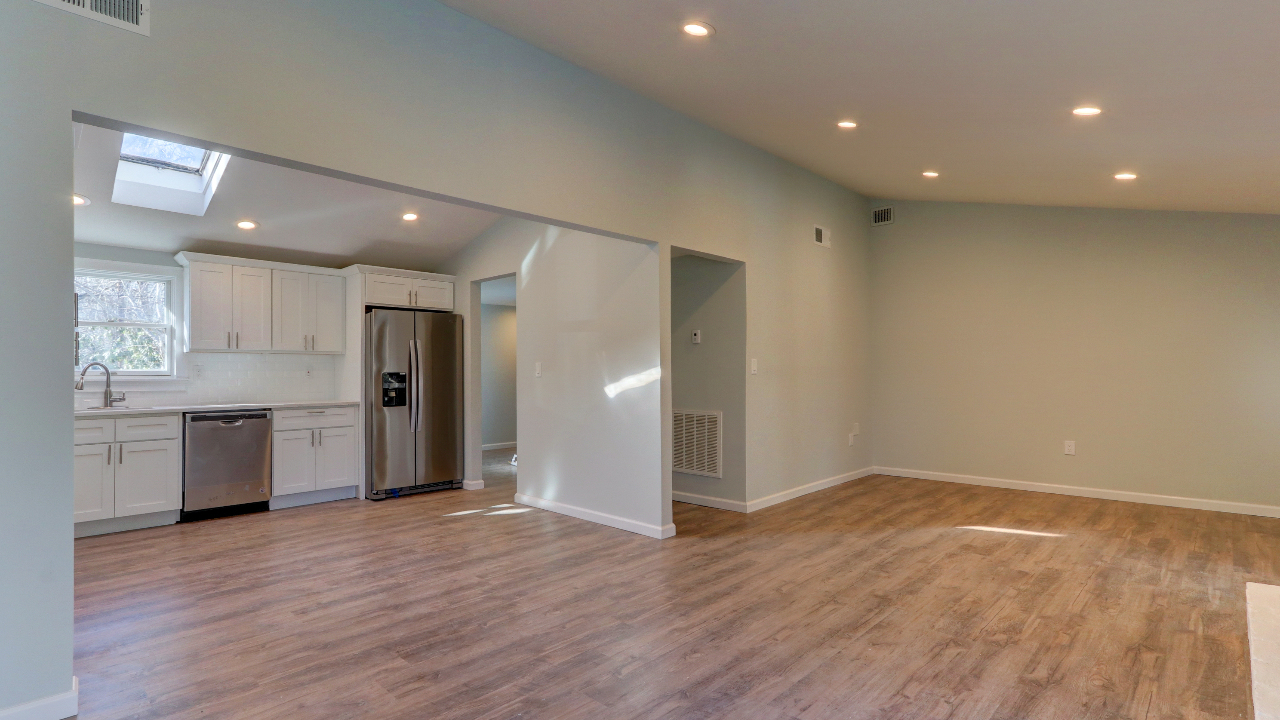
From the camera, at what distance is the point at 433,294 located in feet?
20.7

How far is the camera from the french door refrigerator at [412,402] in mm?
5879

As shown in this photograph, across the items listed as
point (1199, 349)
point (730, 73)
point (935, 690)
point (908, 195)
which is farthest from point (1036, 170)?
point (935, 690)

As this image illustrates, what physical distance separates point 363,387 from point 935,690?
5.04 m

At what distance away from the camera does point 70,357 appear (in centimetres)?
214

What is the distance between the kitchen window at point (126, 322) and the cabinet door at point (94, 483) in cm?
87

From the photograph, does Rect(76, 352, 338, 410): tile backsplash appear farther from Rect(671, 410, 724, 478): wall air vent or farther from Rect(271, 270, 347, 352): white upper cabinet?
Rect(671, 410, 724, 478): wall air vent

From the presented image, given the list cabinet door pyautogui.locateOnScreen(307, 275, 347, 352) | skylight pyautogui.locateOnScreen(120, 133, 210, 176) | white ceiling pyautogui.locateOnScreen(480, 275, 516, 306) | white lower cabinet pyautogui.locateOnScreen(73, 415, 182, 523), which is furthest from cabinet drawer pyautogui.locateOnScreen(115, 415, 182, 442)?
white ceiling pyautogui.locateOnScreen(480, 275, 516, 306)

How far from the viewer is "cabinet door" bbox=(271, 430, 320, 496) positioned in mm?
5406

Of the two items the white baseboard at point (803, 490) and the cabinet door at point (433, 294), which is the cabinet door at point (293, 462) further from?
the white baseboard at point (803, 490)

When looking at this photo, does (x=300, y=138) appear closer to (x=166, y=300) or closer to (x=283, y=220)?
(x=283, y=220)

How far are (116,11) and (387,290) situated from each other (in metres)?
3.94

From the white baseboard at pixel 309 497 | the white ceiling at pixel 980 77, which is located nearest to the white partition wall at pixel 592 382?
the white ceiling at pixel 980 77

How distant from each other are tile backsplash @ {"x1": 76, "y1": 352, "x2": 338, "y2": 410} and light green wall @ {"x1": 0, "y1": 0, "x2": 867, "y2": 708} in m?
3.60

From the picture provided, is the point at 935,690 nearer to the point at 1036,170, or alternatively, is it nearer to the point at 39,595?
the point at 39,595
